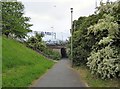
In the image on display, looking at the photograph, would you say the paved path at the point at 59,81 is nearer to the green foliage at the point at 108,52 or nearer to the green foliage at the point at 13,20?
the green foliage at the point at 108,52

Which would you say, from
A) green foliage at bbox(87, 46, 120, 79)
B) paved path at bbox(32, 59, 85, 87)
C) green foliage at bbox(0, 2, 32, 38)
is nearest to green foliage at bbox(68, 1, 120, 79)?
green foliage at bbox(87, 46, 120, 79)

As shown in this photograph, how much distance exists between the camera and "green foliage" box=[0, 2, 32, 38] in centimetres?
5279

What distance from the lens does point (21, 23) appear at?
60625 millimetres

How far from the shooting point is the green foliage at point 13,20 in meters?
52.8

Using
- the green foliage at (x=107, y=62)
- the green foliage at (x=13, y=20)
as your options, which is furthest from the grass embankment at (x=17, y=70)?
the green foliage at (x=13, y=20)

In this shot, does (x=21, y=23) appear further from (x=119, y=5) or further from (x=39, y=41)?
(x=119, y=5)

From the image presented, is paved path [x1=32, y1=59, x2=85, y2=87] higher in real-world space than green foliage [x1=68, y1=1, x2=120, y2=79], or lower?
lower

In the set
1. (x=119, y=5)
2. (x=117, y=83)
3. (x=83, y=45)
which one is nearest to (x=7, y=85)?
(x=117, y=83)

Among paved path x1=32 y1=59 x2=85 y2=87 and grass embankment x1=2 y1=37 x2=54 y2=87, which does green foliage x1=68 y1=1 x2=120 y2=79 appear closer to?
paved path x1=32 y1=59 x2=85 y2=87

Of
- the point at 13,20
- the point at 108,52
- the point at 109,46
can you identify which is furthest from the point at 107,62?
the point at 13,20

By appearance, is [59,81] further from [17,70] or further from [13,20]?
[13,20]

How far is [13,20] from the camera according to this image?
54.1m

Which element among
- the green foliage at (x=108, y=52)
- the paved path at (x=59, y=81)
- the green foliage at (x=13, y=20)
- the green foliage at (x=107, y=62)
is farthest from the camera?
the green foliage at (x=13, y=20)

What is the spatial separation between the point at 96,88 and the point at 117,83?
1.96 meters
